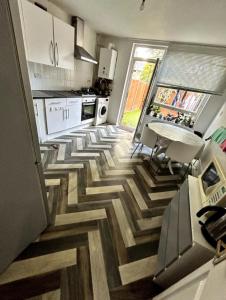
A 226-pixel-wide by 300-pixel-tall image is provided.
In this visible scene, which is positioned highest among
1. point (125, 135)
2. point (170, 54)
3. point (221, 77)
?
point (170, 54)

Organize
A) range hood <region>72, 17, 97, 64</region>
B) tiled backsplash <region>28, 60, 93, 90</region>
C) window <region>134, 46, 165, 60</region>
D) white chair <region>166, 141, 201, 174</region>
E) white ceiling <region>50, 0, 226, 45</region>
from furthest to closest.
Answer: window <region>134, 46, 165, 60</region> → range hood <region>72, 17, 97, 64</region> → tiled backsplash <region>28, 60, 93, 90</region> → white chair <region>166, 141, 201, 174</region> → white ceiling <region>50, 0, 226, 45</region>

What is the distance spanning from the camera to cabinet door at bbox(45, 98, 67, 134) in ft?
9.29

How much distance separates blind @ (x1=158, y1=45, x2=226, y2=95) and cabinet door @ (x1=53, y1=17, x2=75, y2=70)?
2.21m

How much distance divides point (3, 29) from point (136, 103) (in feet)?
13.9

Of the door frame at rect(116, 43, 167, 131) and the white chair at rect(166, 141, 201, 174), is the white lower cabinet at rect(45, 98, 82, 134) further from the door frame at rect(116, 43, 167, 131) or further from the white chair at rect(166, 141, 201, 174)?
the white chair at rect(166, 141, 201, 174)

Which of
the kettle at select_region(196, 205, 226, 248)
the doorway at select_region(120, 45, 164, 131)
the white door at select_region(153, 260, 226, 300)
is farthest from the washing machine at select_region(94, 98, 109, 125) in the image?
the white door at select_region(153, 260, 226, 300)

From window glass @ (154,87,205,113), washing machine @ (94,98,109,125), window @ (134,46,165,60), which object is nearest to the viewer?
window glass @ (154,87,205,113)

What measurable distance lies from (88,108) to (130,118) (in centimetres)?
156

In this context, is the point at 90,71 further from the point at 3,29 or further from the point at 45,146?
the point at 3,29

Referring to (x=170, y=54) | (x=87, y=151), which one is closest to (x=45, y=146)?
(x=87, y=151)

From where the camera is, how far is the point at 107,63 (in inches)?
158

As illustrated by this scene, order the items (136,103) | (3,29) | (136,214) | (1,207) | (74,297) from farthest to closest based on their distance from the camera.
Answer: (136,103) < (136,214) < (74,297) < (1,207) < (3,29)

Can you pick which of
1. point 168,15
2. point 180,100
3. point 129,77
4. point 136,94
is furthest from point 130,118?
point 168,15

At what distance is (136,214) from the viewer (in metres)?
1.88
